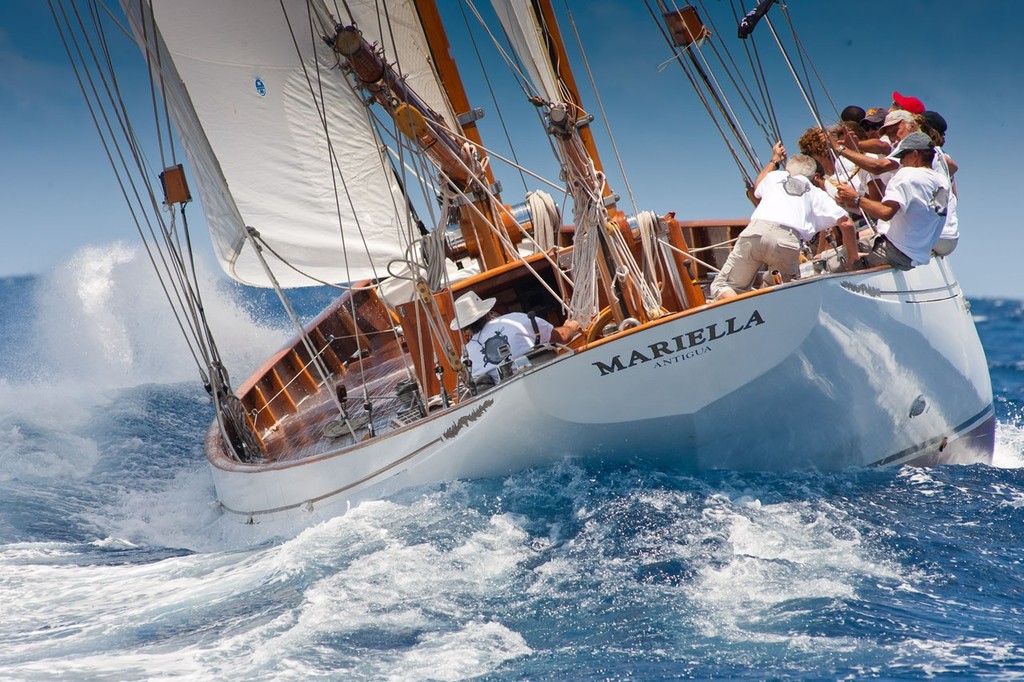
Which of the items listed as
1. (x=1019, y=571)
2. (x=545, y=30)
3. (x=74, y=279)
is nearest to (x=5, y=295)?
(x=74, y=279)

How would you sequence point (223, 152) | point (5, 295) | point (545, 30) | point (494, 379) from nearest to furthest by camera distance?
1. point (494, 379)
2. point (545, 30)
3. point (223, 152)
4. point (5, 295)

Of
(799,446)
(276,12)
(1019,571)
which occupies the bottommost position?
(1019,571)

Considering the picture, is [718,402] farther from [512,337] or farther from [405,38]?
[405,38]

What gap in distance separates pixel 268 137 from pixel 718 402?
4590mm

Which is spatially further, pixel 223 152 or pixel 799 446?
pixel 223 152

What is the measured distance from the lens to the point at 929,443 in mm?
7500

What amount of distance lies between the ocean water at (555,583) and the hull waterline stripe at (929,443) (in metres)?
0.10

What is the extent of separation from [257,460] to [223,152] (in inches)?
103

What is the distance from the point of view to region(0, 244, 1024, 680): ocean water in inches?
184

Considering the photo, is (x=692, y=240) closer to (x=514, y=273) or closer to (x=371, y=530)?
(x=514, y=273)

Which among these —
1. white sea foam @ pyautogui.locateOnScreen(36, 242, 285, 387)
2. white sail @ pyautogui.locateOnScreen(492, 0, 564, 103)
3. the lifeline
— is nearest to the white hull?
the lifeline

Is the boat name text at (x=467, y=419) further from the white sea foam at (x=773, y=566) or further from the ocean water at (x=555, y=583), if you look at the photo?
the white sea foam at (x=773, y=566)

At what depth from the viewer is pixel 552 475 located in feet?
21.8

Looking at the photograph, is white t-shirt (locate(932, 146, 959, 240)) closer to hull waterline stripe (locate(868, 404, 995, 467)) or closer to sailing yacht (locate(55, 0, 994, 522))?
sailing yacht (locate(55, 0, 994, 522))
